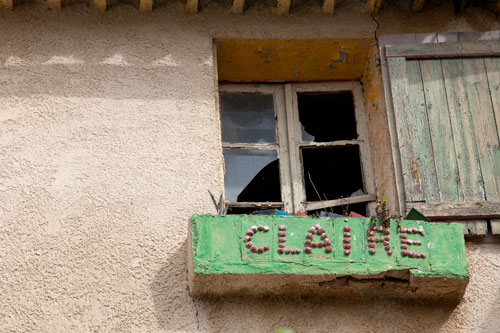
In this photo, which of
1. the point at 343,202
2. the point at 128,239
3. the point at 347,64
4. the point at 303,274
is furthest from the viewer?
the point at 347,64

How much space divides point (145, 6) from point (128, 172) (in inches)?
46.1

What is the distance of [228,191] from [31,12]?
5.33 feet

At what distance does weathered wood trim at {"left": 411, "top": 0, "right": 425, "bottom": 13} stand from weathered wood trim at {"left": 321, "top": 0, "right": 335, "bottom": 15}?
0.51 meters

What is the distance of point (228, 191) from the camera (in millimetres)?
5184

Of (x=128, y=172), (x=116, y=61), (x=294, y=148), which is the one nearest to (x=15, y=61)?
(x=116, y=61)

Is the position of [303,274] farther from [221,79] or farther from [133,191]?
[221,79]

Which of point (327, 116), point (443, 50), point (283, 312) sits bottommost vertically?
point (283, 312)

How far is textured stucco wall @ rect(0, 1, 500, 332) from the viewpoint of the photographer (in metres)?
4.28

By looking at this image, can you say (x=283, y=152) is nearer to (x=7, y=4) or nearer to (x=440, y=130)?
(x=440, y=130)

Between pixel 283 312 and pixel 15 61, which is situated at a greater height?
pixel 15 61

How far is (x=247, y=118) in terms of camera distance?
5441mm

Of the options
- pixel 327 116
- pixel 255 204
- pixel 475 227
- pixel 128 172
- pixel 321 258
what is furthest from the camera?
pixel 327 116

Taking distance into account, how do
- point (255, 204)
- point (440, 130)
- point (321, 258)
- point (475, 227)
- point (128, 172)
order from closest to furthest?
point (321, 258) → point (475, 227) → point (128, 172) → point (440, 130) → point (255, 204)

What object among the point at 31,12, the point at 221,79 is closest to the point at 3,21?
the point at 31,12
